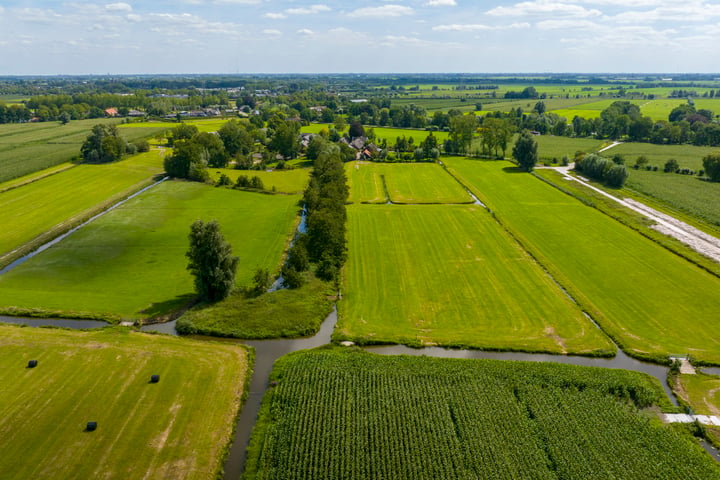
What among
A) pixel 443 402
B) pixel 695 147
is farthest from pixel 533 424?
pixel 695 147

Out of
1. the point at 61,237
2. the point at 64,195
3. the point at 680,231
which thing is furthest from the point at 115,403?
the point at 680,231

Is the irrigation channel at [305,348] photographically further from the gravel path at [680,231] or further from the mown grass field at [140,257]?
the gravel path at [680,231]

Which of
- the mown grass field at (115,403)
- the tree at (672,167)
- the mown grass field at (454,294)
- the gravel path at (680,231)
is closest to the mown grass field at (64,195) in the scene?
the mown grass field at (115,403)

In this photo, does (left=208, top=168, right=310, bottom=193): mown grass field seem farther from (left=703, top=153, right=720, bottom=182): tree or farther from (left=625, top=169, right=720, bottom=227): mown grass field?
(left=703, top=153, right=720, bottom=182): tree

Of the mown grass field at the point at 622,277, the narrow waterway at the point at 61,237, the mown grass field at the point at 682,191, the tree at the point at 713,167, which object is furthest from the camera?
the tree at the point at 713,167

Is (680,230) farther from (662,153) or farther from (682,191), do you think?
(662,153)
